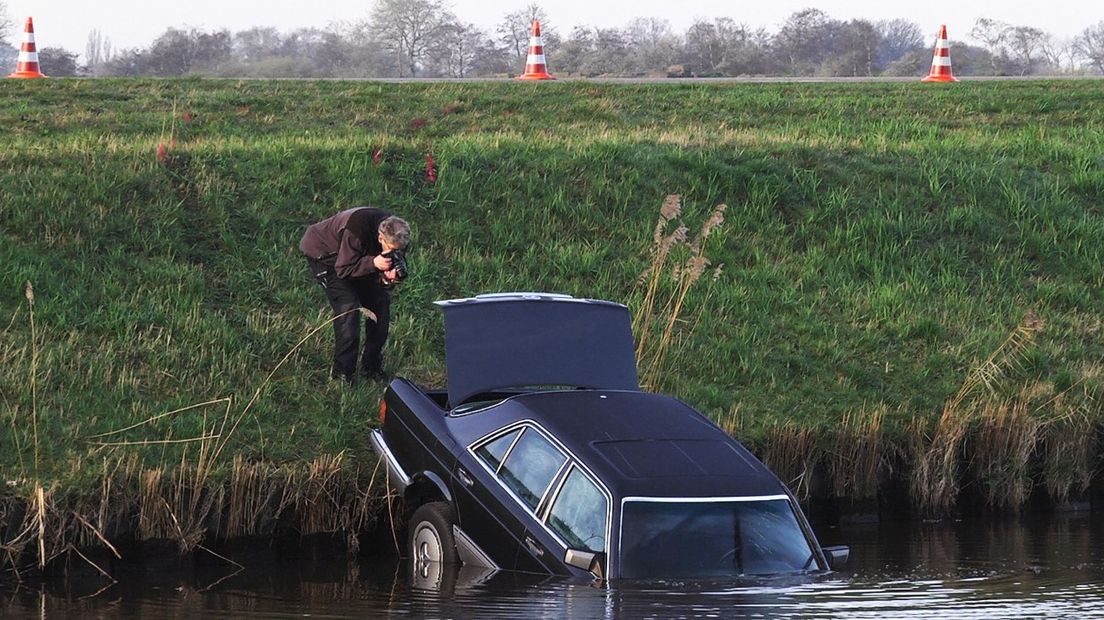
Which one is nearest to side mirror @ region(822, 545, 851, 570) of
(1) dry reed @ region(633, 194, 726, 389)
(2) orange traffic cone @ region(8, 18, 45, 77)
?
(1) dry reed @ region(633, 194, 726, 389)

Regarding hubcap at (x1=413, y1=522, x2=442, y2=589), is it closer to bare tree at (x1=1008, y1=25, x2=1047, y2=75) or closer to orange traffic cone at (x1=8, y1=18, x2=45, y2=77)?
orange traffic cone at (x1=8, y1=18, x2=45, y2=77)

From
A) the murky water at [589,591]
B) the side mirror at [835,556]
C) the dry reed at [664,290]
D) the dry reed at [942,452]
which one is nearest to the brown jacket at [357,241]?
the murky water at [589,591]

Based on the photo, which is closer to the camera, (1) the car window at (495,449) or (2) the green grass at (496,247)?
(1) the car window at (495,449)

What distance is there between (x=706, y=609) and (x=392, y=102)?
50.5ft

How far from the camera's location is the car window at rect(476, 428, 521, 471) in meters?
10.1

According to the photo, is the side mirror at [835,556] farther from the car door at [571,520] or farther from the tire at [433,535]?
the tire at [433,535]

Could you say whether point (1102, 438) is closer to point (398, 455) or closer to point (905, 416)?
point (905, 416)

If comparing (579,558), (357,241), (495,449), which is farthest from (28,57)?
(579,558)

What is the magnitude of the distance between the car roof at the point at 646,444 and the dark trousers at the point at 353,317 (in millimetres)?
2651

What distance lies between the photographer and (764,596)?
899 cm

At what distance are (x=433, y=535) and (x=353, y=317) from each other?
3.04 meters

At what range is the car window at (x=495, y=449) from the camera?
33.1ft

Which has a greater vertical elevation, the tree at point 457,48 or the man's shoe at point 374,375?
the tree at point 457,48

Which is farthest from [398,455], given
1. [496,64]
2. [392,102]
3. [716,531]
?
[496,64]
